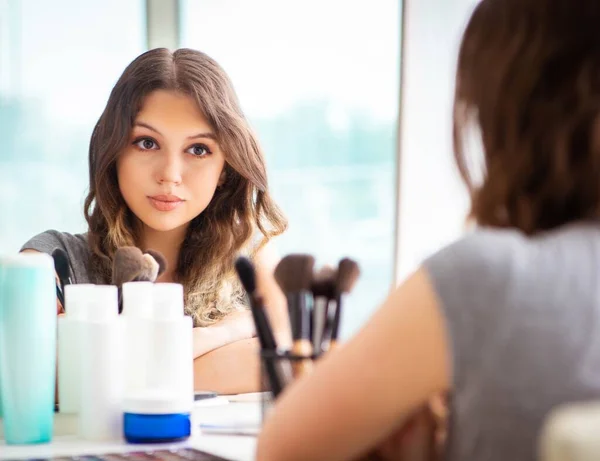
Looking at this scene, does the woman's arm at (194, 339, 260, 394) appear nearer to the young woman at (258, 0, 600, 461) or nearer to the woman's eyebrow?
the woman's eyebrow

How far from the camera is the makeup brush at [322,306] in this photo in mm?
852

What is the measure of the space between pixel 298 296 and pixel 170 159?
81 cm

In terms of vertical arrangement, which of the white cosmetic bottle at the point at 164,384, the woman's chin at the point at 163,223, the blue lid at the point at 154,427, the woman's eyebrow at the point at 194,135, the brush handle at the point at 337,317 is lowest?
the blue lid at the point at 154,427

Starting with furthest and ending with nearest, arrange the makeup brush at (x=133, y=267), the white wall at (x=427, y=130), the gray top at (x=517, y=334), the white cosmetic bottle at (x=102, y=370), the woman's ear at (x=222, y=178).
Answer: the white wall at (x=427, y=130)
the woman's ear at (x=222, y=178)
the makeup brush at (x=133, y=267)
the white cosmetic bottle at (x=102, y=370)
the gray top at (x=517, y=334)

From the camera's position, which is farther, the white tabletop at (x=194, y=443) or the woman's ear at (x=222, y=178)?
the woman's ear at (x=222, y=178)

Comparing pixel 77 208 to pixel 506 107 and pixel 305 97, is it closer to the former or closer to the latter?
pixel 305 97

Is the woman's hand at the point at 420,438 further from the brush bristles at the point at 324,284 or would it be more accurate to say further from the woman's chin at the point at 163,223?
the woman's chin at the point at 163,223

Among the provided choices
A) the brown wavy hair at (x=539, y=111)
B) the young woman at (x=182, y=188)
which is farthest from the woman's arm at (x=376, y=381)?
the young woman at (x=182, y=188)

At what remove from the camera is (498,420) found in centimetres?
62

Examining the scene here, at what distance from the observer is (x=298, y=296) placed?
2.72 feet

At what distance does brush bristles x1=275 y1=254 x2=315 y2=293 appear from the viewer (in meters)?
0.83

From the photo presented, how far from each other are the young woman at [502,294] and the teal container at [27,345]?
0.32 meters

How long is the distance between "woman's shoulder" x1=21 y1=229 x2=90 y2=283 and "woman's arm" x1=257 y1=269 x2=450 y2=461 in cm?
100

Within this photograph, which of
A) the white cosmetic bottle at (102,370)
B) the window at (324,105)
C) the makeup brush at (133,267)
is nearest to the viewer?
the white cosmetic bottle at (102,370)
